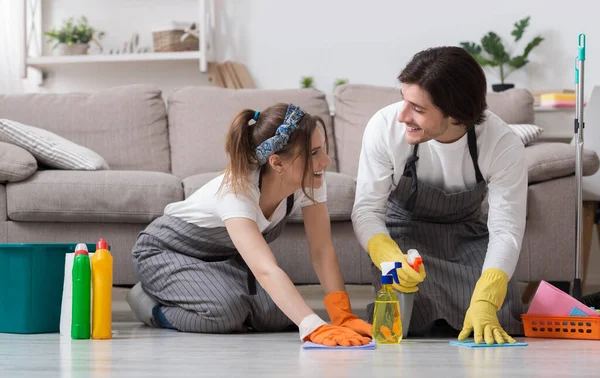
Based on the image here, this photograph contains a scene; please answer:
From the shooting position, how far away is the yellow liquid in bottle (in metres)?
1.98

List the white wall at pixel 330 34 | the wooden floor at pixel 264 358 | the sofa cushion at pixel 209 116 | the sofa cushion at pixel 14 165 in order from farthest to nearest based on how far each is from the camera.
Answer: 1. the white wall at pixel 330 34
2. the sofa cushion at pixel 209 116
3. the sofa cushion at pixel 14 165
4. the wooden floor at pixel 264 358

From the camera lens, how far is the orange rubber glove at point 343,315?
2.05 meters

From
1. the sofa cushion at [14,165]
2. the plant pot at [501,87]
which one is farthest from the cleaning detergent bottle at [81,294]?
the plant pot at [501,87]

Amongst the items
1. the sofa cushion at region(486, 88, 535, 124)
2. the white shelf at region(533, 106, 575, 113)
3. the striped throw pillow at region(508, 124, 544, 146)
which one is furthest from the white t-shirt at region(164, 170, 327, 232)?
the white shelf at region(533, 106, 575, 113)

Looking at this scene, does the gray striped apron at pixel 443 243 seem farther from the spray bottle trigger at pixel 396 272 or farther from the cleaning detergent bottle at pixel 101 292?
the cleaning detergent bottle at pixel 101 292

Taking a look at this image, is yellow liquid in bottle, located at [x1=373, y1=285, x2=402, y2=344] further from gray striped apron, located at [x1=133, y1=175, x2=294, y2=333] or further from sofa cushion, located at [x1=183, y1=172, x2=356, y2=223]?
sofa cushion, located at [x1=183, y1=172, x2=356, y2=223]

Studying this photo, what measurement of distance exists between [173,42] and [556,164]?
1.99 metres

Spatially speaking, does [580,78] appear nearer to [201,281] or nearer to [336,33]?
[201,281]

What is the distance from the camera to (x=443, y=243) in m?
2.30

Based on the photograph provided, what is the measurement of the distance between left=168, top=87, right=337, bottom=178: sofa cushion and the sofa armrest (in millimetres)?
920

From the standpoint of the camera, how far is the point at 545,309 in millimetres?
2178

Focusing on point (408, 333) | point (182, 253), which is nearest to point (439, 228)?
point (408, 333)

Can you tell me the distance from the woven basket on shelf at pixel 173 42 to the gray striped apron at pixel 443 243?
198cm

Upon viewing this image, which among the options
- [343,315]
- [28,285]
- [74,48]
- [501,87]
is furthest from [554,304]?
[74,48]
